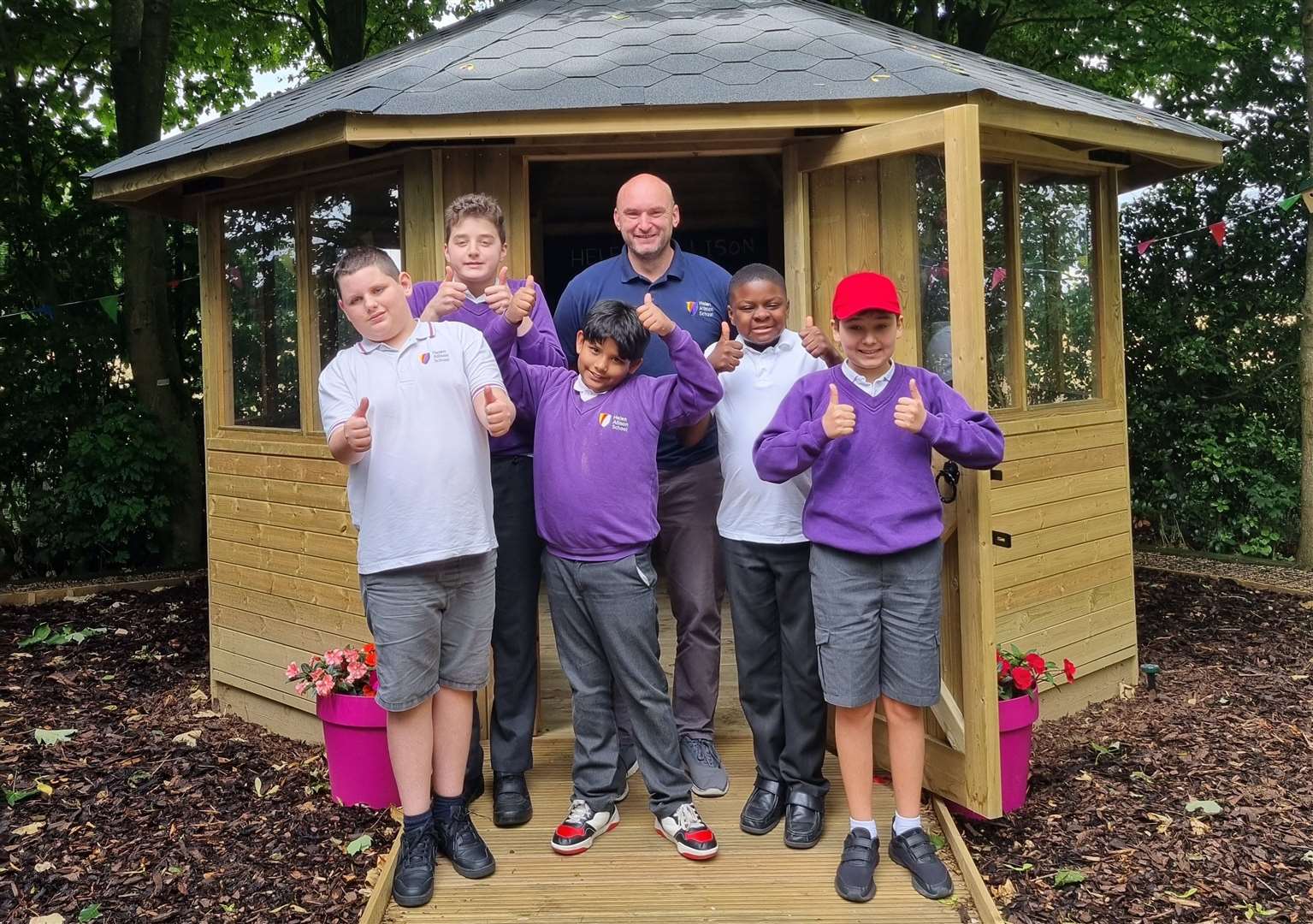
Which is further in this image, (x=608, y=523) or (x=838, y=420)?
(x=608, y=523)

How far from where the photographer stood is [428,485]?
297cm

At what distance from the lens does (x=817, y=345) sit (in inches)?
129

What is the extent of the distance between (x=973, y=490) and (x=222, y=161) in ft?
11.2

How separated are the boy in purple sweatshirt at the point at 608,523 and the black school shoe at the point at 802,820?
0.86 ft

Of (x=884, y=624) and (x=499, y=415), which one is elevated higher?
(x=499, y=415)

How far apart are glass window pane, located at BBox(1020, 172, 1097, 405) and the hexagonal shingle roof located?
47 cm

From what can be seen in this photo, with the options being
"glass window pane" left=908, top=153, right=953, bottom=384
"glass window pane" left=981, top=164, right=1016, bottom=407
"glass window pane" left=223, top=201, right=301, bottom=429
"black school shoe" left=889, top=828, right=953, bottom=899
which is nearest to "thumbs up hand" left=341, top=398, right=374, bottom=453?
"black school shoe" left=889, top=828, right=953, bottom=899

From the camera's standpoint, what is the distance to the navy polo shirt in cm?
361

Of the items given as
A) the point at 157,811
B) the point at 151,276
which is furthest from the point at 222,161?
the point at 151,276

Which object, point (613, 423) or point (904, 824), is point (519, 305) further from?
point (904, 824)

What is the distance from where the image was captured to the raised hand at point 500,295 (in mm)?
3141


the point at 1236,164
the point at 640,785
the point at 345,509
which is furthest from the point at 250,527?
the point at 1236,164

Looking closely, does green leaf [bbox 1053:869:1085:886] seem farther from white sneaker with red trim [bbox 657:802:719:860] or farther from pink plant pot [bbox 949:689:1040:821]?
white sneaker with red trim [bbox 657:802:719:860]

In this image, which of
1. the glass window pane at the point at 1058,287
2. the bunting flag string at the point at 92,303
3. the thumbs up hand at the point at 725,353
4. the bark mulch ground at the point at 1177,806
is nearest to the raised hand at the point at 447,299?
the thumbs up hand at the point at 725,353
